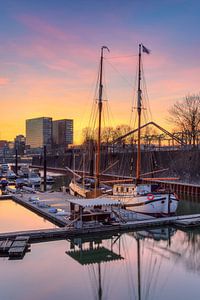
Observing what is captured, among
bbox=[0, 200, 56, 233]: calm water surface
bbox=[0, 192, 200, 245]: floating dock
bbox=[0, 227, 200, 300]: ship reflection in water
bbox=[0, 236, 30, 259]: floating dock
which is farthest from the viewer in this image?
bbox=[0, 200, 56, 233]: calm water surface

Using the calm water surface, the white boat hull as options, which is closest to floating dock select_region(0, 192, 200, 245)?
the calm water surface

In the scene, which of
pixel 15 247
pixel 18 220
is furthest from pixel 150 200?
pixel 15 247

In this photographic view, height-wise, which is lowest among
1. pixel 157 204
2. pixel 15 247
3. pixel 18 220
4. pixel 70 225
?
pixel 18 220

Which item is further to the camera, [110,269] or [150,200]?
[150,200]

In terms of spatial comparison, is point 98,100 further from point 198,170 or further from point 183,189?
point 198,170

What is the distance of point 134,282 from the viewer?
1877cm

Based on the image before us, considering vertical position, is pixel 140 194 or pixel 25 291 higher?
pixel 140 194

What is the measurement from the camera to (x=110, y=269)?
20.6 meters

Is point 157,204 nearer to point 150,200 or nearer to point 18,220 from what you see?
point 150,200

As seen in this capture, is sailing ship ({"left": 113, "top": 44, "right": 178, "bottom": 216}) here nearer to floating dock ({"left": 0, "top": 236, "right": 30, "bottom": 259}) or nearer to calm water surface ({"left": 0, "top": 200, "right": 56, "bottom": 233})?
calm water surface ({"left": 0, "top": 200, "right": 56, "bottom": 233})

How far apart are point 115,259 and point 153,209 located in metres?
11.2

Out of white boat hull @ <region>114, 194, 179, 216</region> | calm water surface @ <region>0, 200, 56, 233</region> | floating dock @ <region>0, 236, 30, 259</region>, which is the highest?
white boat hull @ <region>114, 194, 179, 216</region>

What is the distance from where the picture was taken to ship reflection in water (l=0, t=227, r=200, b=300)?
17250mm


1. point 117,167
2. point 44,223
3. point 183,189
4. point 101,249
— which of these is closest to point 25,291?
point 101,249
